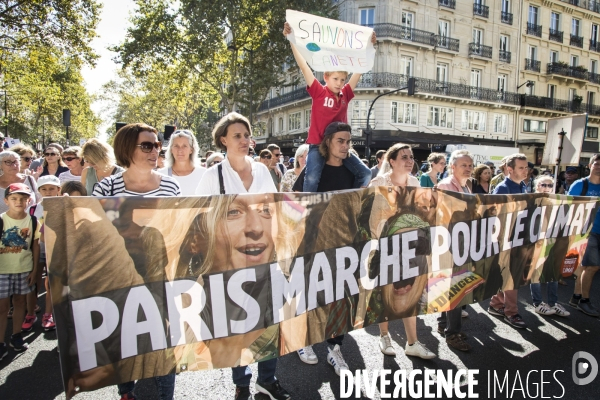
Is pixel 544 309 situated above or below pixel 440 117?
below

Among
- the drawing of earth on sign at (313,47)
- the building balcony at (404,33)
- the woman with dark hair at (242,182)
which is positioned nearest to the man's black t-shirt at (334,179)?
the woman with dark hair at (242,182)

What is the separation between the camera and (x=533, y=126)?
33.8 meters

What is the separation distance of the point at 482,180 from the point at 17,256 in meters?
5.50

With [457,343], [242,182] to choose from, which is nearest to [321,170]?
[242,182]

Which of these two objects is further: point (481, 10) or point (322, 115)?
point (481, 10)

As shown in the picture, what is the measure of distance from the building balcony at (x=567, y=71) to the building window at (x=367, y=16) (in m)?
18.5

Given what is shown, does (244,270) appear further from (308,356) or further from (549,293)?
(549,293)

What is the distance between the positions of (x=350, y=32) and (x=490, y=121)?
105 feet

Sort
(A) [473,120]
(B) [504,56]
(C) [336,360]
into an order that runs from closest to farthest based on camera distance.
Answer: (C) [336,360] → (A) [473,120] → (B) [504,56]

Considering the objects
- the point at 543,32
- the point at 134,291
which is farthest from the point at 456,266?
the point at 543,32

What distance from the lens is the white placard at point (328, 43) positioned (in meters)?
3.55

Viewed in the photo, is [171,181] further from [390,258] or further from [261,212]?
[390,258]

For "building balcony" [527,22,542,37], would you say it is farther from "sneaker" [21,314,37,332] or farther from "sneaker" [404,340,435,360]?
"sneaker" [21,314,37,332]

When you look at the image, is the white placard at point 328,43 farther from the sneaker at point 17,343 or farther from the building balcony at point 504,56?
the building balcony at point 504,56
